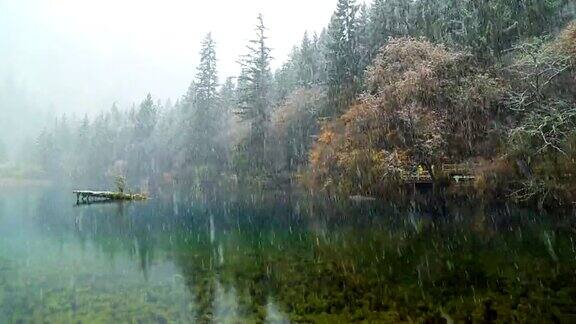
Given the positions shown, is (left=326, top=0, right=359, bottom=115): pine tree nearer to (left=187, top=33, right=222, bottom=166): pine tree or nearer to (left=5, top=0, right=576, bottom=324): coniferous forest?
(left=5, top=0, right=576, bottom=324): coniferous forest

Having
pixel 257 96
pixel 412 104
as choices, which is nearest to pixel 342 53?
pixel 257 96

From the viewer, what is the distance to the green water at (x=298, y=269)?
10969mm

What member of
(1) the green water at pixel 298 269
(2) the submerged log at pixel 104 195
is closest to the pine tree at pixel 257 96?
(2) the submerged log at pixel 104 195

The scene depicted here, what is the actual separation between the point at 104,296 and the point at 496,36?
36.3 meters

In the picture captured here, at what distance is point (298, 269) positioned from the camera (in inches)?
609

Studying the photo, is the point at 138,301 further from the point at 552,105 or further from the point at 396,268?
the point at 552,105

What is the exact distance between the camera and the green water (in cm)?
1097

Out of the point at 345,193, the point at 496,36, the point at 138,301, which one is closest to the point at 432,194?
the point at 345,193

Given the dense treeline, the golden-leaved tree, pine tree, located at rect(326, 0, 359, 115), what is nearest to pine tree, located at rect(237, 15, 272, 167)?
the dense treeline

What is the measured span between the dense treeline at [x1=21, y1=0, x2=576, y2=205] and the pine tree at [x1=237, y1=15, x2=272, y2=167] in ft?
0.63

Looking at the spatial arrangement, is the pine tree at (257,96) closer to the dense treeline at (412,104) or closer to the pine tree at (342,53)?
the dense treeline at (412,104)

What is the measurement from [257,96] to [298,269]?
47609 millimetres

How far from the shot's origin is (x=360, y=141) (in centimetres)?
3525

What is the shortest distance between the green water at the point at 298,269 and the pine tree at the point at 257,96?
106 ft
